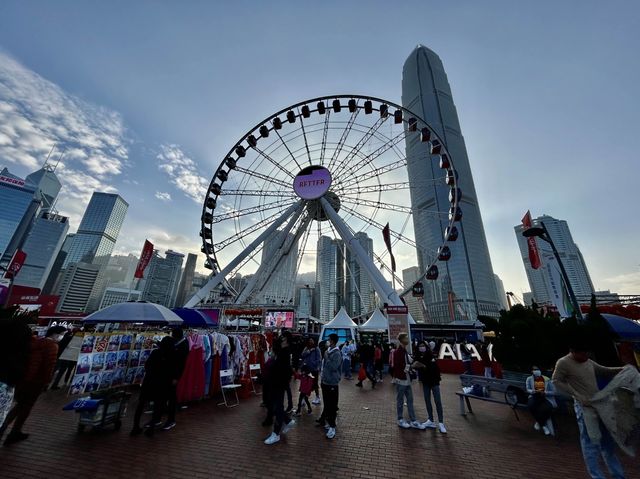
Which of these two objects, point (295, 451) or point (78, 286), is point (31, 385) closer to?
point (295, 451)

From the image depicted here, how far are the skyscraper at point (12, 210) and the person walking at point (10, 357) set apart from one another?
441 feet

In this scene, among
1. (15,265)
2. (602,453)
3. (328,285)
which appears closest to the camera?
(602,453)

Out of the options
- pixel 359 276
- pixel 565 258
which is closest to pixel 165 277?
pixel 359 276

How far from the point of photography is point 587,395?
3.47 m

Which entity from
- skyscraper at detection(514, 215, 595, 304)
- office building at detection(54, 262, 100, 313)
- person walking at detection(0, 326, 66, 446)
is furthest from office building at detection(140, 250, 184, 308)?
skyscraper at detection(514, 215, 595, 304)

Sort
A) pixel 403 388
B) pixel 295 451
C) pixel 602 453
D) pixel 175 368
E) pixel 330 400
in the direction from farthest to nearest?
1. pixel 403 388
2. pixel 330 400
3. pixel 175 368
4. pixel 295 451
5. pixel 602 453

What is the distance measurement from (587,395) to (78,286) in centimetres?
18984

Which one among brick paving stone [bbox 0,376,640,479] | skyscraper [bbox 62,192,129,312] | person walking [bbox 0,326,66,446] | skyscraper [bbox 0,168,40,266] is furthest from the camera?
skyscraper [bbox 62,192,129,312]

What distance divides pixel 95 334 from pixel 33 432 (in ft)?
7.59

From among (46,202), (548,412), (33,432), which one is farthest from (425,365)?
(46,202)

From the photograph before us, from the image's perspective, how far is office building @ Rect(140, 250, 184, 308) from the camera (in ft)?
444

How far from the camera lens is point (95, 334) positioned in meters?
7.06

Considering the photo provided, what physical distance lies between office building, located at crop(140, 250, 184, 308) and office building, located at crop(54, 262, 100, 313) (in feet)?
106

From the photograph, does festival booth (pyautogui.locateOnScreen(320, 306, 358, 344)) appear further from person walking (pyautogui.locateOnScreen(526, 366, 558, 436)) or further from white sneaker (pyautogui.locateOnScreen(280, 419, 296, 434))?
white sneaker (pyautogui.locateOnScreen(280, 419, 296, 434))
